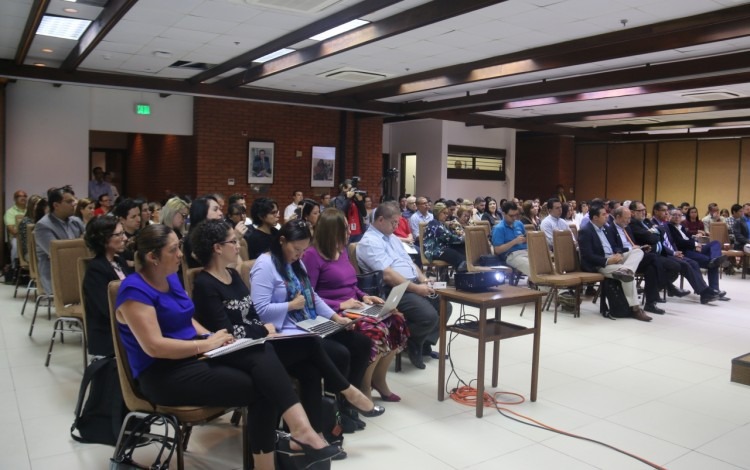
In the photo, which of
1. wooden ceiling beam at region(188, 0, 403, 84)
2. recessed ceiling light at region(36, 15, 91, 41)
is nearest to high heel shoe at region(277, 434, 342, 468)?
wooden ceiling beam at region(188, 0, 403, 84)

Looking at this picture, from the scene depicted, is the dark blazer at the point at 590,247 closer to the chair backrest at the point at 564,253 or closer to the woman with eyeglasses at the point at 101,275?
the chair backrest at the point at 564,253

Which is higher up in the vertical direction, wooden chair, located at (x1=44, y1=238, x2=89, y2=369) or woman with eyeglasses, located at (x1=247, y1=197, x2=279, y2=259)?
woman with eyeglasses, located at (x1=247, y1=197, x2=279, y2=259)

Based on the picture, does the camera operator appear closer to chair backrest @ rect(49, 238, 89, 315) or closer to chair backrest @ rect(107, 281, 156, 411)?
chair backrest @ rect(49, 238, 89, 315)

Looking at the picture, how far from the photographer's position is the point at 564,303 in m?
6.53

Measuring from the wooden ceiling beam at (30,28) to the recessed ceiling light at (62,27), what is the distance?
0.13 m

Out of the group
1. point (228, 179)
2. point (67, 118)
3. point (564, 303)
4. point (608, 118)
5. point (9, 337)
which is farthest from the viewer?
point (608, 118)

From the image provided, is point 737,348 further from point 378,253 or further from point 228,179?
point 228,179

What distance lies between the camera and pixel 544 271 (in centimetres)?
624

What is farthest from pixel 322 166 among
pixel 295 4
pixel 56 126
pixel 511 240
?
pixel 295 4

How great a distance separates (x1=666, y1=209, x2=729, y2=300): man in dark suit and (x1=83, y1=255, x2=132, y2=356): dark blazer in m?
6.92

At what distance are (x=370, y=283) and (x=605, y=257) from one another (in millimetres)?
3451

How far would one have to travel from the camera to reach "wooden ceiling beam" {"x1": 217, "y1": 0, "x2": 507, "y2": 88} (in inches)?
216

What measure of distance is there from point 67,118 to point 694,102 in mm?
11420

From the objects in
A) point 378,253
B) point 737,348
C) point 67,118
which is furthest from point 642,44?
point 67,118
